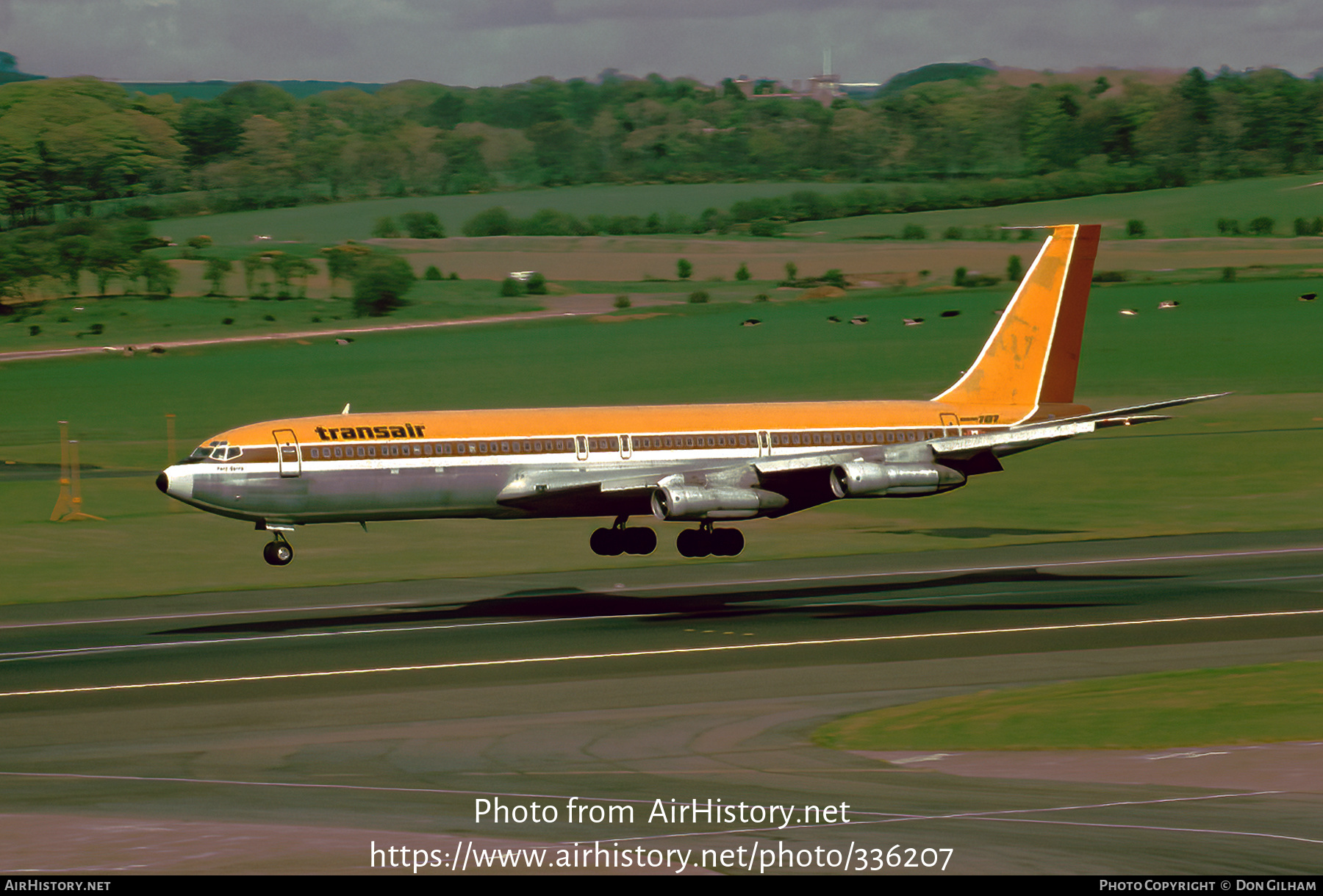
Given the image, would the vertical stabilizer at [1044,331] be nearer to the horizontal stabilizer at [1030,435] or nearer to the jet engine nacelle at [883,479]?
the horizontal stabilizer at [1030,435]

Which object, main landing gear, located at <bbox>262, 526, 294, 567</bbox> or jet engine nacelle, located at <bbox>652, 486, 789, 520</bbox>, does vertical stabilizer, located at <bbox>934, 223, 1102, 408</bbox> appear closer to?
jet engine nacelle, located at <bbox>652, 486, 789, 520</bbox>

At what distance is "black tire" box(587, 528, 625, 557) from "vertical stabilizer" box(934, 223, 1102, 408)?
13.2 m

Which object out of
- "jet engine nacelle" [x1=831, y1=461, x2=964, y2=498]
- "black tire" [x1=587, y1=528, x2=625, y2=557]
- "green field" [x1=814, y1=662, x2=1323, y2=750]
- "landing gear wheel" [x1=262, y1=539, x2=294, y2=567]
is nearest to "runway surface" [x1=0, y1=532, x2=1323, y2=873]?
"green field" [x1=814, y1=662, x2=1323, y2=750]

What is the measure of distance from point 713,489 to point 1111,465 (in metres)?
43.3

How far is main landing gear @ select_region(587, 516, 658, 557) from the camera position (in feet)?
182

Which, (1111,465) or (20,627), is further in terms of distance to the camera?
(1111,465)

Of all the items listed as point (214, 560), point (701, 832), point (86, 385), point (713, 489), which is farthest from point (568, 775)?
point (86, 385)

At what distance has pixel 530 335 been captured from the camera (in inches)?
6230

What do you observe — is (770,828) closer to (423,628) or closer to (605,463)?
(423,628)

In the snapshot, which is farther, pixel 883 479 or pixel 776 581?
pixel 776 581

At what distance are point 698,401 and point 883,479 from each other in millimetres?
82696

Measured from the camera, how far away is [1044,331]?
59.8 m

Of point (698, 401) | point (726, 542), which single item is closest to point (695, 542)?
point (726, 542)

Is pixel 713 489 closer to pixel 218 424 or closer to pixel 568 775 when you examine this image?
pixel 568 775
